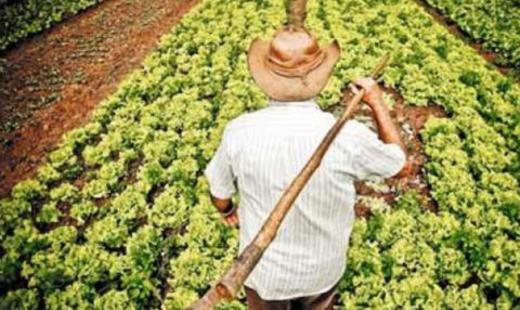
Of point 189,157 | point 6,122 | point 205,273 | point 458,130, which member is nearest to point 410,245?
point 205,273

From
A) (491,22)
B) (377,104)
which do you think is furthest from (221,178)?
(491,22)

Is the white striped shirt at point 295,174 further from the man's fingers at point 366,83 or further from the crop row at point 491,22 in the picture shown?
the crop row at point 491,22

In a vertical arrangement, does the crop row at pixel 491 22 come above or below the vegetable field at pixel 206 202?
below

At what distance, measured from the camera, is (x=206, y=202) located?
19.7 ft

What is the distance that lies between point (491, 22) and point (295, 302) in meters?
8.26

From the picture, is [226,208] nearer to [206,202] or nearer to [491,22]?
[206,202]

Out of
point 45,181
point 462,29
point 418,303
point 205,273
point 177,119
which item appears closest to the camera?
point 418,303

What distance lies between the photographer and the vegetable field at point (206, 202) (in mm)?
5066

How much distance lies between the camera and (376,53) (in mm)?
8930

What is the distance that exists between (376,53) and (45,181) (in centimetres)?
499

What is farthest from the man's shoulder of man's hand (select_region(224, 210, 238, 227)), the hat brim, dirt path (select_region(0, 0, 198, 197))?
dirt path (select_region(0, 0, 198, 197))

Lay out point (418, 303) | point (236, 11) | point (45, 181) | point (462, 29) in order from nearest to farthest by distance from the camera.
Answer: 1. point (418, 303)
2. point (45, 181)
3. point (462, 29)
4. point (236, 11)

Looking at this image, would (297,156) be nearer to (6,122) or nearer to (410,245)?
(410,245)

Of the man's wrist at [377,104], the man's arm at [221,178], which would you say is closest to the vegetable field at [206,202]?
the man's arm at [221,178]
